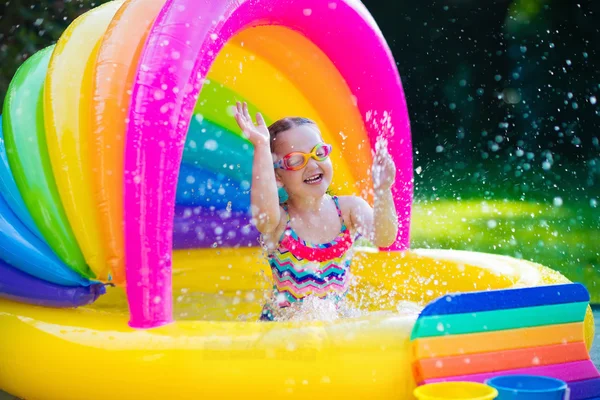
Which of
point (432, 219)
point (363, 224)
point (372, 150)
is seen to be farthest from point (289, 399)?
point (432, 219)

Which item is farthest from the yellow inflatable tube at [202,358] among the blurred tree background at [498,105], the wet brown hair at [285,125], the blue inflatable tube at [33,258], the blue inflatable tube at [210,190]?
the blurred tree background at [498,105]

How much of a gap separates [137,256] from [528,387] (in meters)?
1.20

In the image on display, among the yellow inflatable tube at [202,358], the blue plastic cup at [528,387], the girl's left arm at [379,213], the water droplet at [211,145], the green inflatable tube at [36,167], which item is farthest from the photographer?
the water droplet at [211,145]

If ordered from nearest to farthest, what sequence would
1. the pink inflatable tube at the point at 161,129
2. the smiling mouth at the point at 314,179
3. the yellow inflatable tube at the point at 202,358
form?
the yellow inflatable tube at the point at 202,358 → the pink inflatable tube at the point at 161,129 → the smiling mouth at the point at 314,179

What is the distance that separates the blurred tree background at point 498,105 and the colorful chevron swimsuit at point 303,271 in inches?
187

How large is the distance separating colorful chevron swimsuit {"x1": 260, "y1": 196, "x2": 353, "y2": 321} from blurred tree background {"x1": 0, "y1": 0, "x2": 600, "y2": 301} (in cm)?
476

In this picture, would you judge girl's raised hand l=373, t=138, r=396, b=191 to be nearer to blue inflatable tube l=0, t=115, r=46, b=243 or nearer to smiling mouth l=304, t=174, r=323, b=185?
smiling mouth l=304, t=174, r=323, b=185

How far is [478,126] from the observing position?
10.6 metres

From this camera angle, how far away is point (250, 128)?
280cm

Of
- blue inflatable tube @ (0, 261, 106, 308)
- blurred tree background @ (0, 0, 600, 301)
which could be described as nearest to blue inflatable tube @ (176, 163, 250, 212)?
blue inflatable tube @ (0, 261, 106, 308)

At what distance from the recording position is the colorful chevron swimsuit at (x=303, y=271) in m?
3.10

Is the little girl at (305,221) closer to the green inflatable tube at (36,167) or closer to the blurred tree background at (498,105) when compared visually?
the green inflatable tube at (36,167)

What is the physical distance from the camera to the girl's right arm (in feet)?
9.23

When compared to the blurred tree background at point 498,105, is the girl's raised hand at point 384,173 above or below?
below
